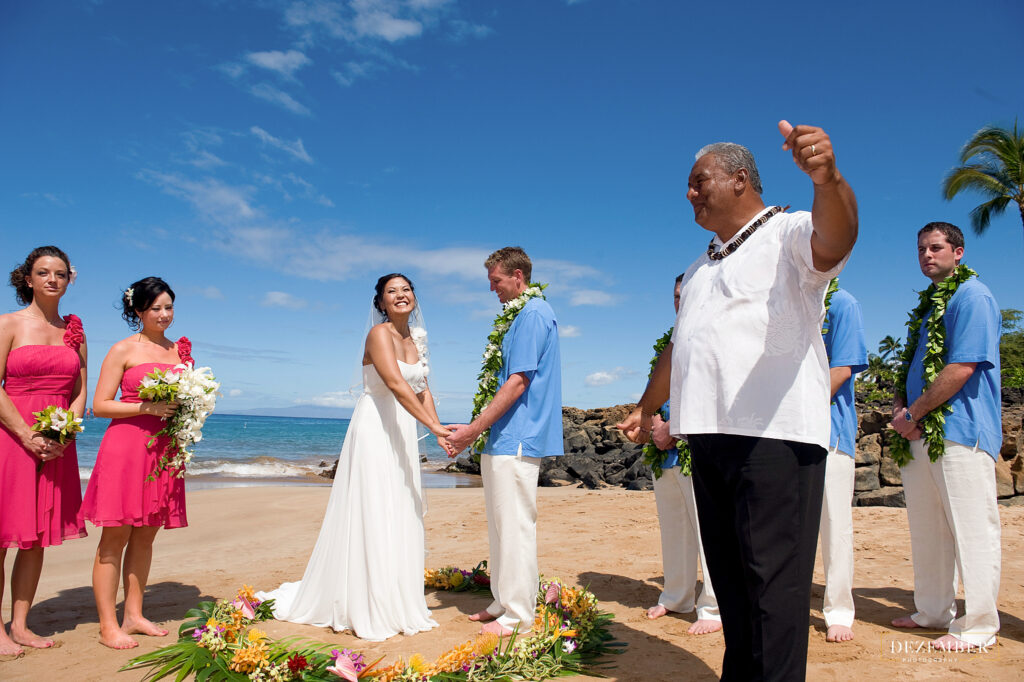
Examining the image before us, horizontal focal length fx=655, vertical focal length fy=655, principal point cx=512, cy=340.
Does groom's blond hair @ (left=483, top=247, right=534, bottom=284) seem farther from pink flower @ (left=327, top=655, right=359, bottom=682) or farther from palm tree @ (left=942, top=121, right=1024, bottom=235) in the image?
palm tree @ (left=942, top=121, right=1024, bottom=235)

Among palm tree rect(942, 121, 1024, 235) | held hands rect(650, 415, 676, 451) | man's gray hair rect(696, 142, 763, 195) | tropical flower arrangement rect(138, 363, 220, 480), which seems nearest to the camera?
man's gray hair rect(696, 142, 763, 195)

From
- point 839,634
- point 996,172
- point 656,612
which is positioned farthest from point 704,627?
point 996,172

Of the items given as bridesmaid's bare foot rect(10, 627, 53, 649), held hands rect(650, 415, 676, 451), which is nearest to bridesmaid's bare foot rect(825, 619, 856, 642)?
held hands rect(650, 415, 676, 451)

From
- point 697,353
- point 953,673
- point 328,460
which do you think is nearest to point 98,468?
point 697,353

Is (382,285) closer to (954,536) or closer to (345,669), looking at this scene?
(345,669)

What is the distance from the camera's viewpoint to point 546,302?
A: 17.0ft

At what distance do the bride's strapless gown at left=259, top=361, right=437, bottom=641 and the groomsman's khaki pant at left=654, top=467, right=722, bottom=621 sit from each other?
197 cm

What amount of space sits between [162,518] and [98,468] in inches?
22.9

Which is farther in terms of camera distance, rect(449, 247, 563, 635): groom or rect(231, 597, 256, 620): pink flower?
rect(231, 597, 256, 620): pink flower

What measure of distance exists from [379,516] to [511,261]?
7.33ft

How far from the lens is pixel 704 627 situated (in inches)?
191

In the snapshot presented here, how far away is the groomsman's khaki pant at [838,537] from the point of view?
4.71 metres

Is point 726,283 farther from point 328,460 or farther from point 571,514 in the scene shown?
point 328,460

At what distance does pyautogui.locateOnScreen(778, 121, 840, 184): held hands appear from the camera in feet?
7.36
